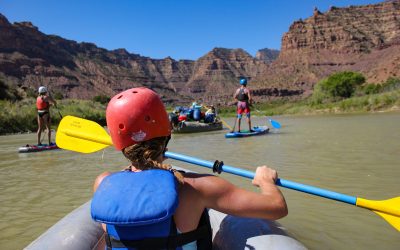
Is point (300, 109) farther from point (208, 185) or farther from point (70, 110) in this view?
point (208, 185)

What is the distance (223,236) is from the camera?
239 centimetres

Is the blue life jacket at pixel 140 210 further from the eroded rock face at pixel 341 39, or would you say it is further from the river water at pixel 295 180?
the eroded rock face at pixel 341 39

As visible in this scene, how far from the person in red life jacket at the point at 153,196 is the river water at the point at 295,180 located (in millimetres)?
1503

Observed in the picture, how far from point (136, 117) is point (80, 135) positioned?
203 centimetres

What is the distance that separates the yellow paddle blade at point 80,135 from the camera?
140 inches

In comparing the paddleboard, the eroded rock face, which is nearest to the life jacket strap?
the paddleboard

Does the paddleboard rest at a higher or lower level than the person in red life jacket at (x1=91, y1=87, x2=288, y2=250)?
lower

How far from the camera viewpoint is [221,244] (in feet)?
7.73

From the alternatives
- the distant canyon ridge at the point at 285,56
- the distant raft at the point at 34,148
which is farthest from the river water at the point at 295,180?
the distant canyon ridge at the point at 285,56

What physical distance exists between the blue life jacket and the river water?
5.69 feet

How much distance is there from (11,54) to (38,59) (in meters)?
7.70

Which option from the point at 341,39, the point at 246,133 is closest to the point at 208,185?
the point at 246,133

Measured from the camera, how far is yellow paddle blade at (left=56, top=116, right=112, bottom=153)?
11.6 feet

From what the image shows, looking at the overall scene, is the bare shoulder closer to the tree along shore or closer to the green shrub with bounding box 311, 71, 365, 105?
the tree along shore
